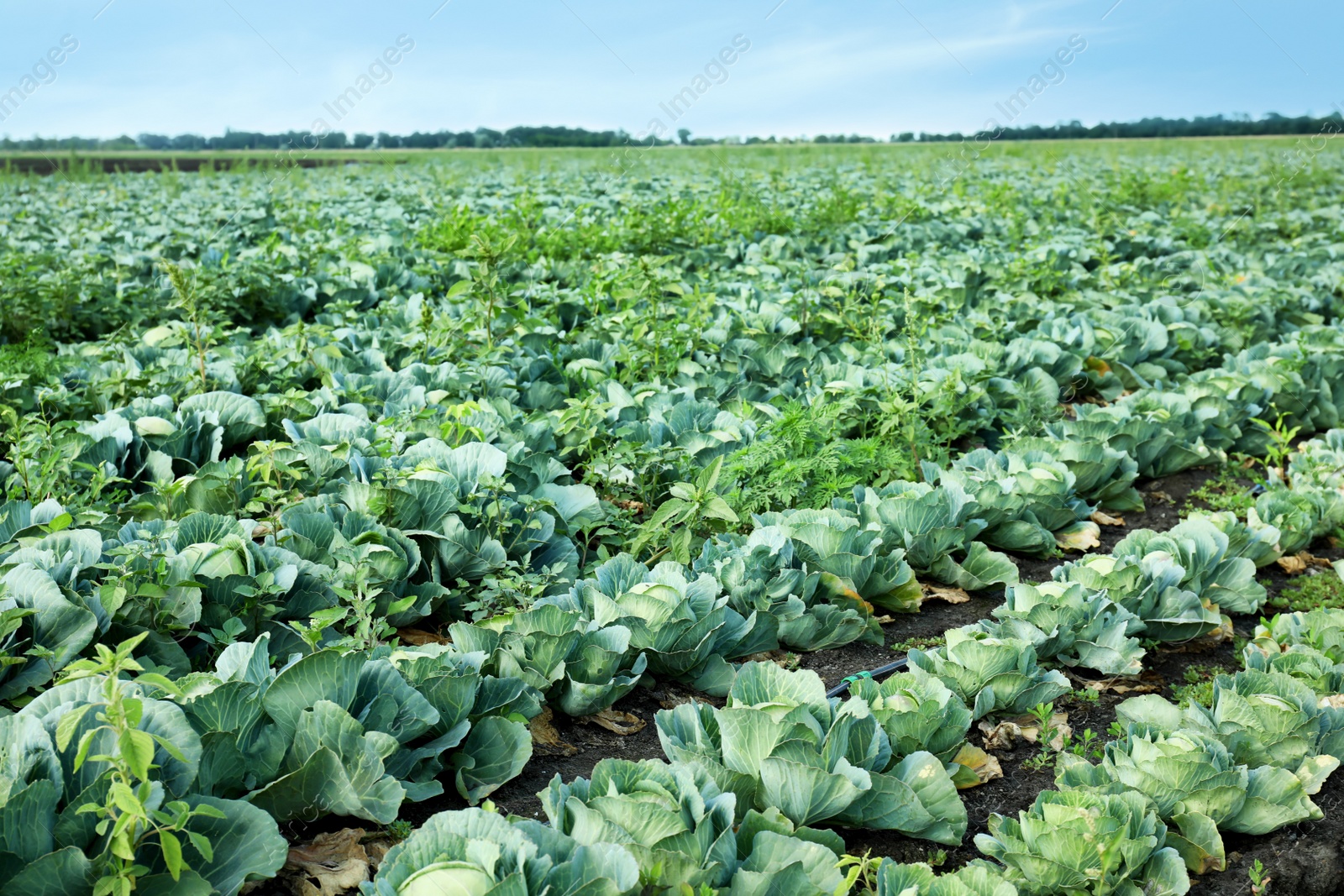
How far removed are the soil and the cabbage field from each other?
1 centimetres

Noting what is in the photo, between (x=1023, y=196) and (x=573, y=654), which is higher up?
(x=1023, y=196)

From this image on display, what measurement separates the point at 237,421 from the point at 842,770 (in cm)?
→ 315

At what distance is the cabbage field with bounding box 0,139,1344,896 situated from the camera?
1.98 metres

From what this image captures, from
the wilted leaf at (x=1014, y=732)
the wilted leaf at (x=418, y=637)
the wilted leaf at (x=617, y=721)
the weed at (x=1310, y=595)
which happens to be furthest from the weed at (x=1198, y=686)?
the wilted leaf at (x=418, y=637)

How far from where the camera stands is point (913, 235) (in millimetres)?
10078

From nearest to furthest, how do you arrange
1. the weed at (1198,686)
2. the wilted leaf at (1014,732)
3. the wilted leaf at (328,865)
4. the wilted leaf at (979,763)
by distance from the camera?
the wilted leaf at (328,865)
the wilted leaf at (979,763)
the wilted leaf at (1014,732)
the weed at (1198,686)

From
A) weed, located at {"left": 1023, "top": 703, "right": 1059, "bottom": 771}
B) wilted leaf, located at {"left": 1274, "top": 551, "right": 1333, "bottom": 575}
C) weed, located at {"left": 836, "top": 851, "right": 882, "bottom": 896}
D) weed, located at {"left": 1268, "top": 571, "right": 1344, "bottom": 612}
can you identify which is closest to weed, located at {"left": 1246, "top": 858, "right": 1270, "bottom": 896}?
weed, located at {"left": 1023, "top": 703, "right": 1059, "bottom": 771}

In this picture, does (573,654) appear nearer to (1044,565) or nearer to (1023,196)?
(1044,565)

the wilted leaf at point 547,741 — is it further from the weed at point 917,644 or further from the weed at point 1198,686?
the weed at point 1198,686

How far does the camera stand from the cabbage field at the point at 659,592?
1.98 meters

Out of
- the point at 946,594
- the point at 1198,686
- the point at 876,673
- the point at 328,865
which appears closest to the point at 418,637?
the point at 328,865

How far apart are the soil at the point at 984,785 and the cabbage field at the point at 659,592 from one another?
0.5 inches

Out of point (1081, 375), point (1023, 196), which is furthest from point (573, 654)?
point (1023, 196)

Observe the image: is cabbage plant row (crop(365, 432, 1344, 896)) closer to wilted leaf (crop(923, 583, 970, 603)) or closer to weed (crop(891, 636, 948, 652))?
weed (crop(891, 636, 948, 652))
